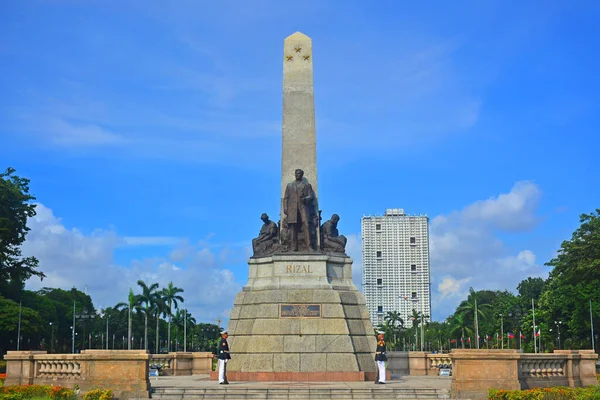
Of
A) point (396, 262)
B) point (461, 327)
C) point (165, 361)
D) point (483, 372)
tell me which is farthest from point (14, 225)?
point (396, 262)

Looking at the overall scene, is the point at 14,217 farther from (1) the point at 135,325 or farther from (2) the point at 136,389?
(1) the point at 135,325

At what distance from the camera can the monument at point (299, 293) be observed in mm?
22453

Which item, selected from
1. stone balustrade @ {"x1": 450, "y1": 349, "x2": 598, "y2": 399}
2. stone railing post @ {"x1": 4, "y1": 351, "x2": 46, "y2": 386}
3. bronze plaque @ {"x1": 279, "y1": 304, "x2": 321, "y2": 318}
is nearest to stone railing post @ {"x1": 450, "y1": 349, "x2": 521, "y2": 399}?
stone balustrade @ {"x1": 450, "y1": 349, "x2": 598, "y2": 399}

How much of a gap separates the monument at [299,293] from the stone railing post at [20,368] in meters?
6.14

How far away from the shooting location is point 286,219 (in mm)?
25234

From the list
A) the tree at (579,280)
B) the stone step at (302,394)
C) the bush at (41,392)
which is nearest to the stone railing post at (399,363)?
the stone step at (302,394)

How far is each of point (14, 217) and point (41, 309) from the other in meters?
28.9

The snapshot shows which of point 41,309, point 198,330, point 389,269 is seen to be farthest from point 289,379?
point 389,269

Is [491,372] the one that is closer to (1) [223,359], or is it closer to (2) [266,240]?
(1) [223,359]

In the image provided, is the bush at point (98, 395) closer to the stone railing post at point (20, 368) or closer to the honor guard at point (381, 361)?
the stone railing post at point (20, 368)

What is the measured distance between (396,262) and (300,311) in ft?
516

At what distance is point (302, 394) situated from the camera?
715 inches

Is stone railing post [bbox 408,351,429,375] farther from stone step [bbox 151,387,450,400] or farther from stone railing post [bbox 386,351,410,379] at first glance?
stone step [bbox 151,387,450,400]

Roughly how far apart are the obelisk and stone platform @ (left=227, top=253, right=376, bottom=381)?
3.54m
